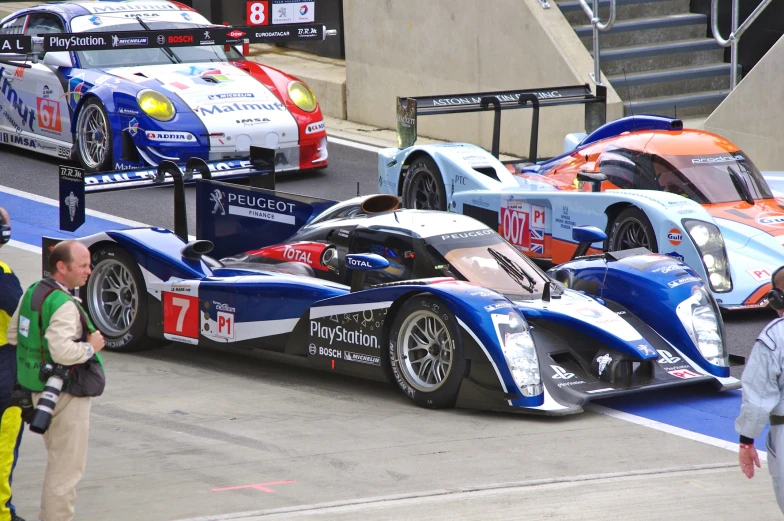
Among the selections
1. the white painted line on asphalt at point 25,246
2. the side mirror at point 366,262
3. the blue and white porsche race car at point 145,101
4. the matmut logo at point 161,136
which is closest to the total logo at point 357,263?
the side mirror at point 366,262

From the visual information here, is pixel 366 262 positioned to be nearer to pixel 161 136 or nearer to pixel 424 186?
pixel 424 186

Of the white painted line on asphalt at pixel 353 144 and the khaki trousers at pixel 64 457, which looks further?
the white painted line on asphalt at pixel 353 144

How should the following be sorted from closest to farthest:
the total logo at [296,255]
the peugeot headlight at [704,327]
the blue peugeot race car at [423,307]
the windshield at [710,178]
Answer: the blue peugeot race car at [423,307] → the peugeot headlight at [704,327] → the total logo at [296,255] → the windshield at [710,178]

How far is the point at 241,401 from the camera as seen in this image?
776 centimetres

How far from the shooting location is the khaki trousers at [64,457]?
540 centimetres

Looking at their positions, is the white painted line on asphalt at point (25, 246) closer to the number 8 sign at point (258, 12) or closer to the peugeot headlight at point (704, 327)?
the number 8 sign at point (258, 12)

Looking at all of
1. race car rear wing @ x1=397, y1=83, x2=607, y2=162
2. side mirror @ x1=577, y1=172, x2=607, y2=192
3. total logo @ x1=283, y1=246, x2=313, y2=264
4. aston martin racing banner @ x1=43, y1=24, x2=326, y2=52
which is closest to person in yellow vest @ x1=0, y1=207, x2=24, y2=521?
total logo @ x1=283, y1=246, x2=313, y2=264

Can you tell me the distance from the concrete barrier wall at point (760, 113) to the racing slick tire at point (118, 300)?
8413 millimetres

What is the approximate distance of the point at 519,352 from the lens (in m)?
7.30

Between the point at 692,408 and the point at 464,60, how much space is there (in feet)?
32.3

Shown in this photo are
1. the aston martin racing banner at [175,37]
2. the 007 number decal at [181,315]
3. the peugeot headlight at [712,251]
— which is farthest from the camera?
the aston martin racing banner at [175,37]

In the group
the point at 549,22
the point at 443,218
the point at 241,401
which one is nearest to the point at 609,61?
the point at 549,22

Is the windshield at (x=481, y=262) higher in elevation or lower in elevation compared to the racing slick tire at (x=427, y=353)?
higher

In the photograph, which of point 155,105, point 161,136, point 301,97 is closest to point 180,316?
point 161,136
